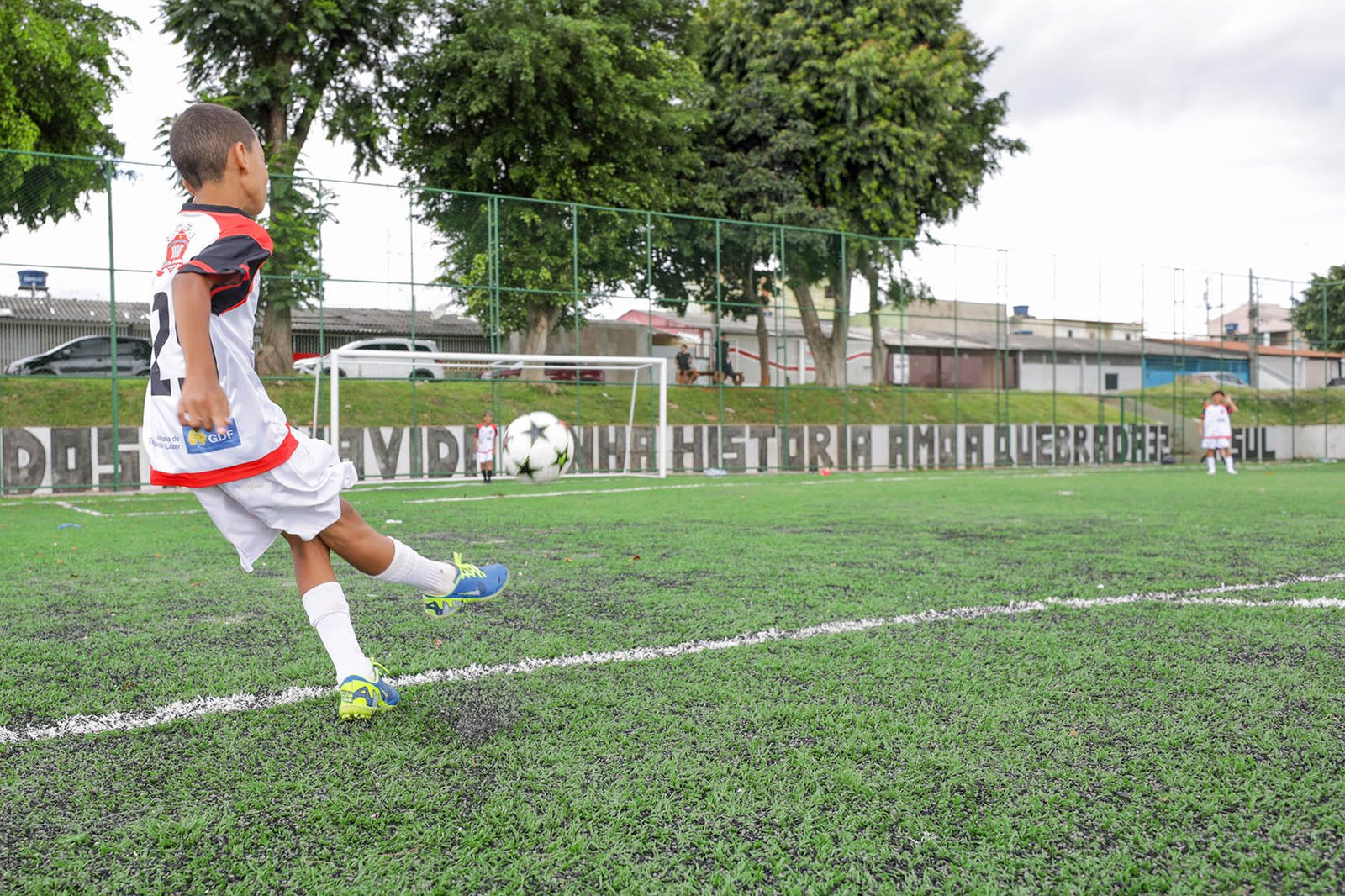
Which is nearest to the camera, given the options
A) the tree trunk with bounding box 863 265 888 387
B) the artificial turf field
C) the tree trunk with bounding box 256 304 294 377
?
the artificial turf field

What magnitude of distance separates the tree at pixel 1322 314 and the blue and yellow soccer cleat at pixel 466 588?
30.3 metres

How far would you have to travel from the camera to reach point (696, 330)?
19719 millimetres

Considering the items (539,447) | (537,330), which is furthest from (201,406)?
(537,330)

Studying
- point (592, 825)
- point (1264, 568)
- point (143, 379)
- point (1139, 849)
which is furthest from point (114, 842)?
point (143, 379)

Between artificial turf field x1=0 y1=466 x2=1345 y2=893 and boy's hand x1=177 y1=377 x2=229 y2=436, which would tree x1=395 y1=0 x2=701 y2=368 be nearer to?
artificial turf field x1=0 y1=466 x2=1345 y2=893

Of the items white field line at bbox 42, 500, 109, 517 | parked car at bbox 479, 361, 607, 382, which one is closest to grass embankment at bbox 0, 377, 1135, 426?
parked car at bbox 479, 361, 607, 382

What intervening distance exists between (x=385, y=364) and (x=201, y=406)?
14058 mm

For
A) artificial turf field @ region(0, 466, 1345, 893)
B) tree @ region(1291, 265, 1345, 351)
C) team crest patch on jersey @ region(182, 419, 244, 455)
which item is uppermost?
tree @ region(1291, 265, 1345, 351)

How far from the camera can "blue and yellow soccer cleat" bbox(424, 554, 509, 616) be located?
324 centimetres

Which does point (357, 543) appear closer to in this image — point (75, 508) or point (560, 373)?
point (75, 508)

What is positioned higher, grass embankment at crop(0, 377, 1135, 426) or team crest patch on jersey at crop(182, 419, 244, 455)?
grass embankment at crop(0, 377, 1135, 426)

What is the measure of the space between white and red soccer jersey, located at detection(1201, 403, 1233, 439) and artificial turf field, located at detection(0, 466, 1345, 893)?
1436 centimetres

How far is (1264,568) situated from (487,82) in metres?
17.9

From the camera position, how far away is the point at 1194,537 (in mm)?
7371
